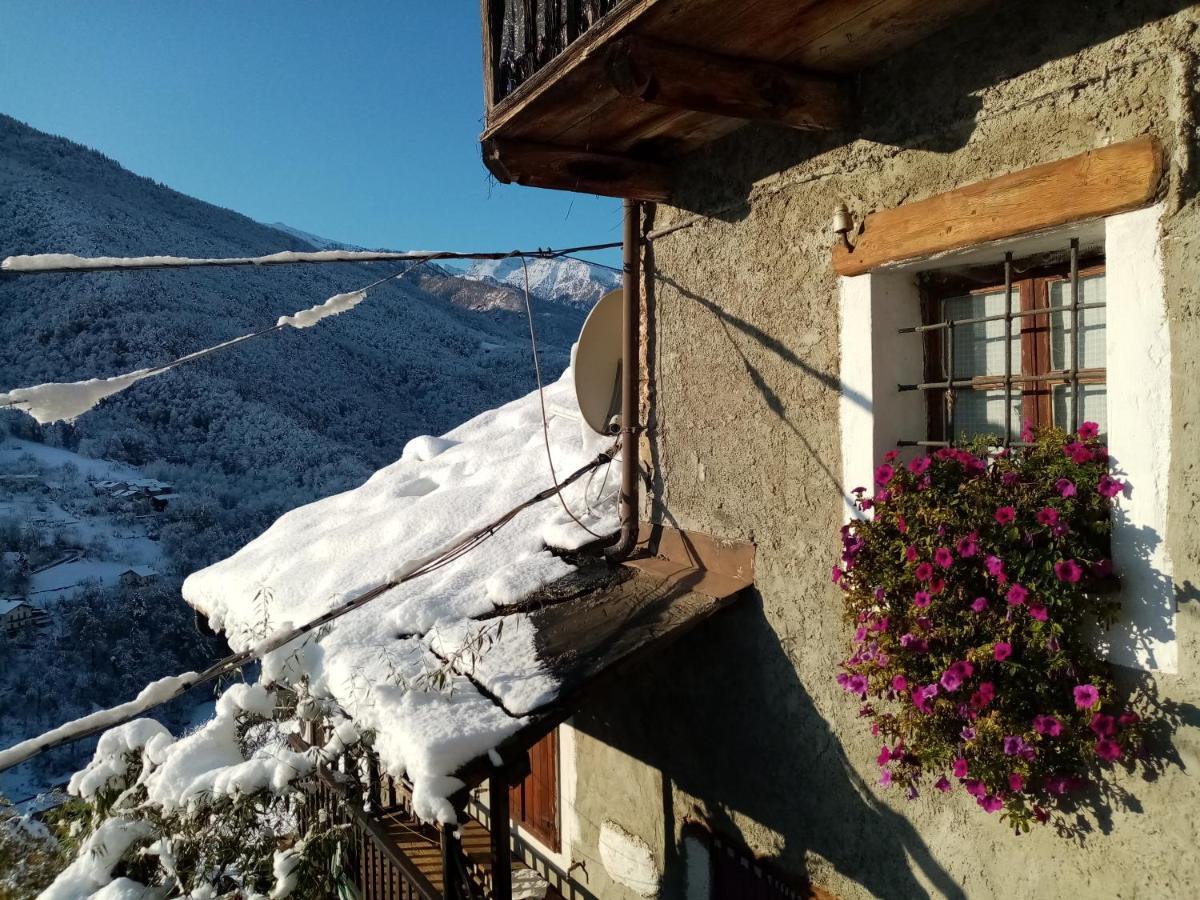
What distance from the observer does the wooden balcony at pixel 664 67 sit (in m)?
2.18

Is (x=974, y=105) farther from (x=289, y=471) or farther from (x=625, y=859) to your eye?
(x=289, y=471)

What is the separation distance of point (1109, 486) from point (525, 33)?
8.13 ft

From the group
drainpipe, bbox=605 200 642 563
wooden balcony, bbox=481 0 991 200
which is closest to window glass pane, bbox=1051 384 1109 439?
wooden balcony, bbox=481 0 991 200

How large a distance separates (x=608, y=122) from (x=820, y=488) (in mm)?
1672

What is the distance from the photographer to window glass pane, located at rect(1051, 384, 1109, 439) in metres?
2.25

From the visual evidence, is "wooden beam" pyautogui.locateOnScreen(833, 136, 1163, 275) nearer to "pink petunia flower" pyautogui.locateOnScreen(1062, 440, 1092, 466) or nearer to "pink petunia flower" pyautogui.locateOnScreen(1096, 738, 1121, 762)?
"pink petunia flower" pyautogui.locateOnScreen(1062, 440, 1092, 466)

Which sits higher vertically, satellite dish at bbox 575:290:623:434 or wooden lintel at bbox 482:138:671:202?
wooden lintel at bbox 482:138:671:202

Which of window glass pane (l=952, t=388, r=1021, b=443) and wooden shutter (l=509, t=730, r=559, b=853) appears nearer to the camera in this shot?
window glass pane (l=952, t=388, r=1021, b=443)

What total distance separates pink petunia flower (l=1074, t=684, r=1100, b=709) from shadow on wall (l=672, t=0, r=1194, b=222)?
60.7 inches

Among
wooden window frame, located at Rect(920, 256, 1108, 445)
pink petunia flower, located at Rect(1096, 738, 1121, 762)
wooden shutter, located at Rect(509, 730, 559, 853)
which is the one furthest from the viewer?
wooden shutter, located at Rect(509, 730, 559, 853)

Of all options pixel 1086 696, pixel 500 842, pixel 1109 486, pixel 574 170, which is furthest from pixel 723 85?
pixel 500 842

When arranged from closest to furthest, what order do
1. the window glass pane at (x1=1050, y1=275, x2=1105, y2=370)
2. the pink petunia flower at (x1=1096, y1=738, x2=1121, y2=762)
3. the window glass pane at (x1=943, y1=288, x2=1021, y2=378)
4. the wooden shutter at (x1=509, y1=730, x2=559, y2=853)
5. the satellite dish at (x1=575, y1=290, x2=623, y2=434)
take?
the pink petunia flower at (x1=1096, y1=738, x2=1121, y2=762)
the window glass pane at (x1=1050, y1=275, x2=1105, y2=370)
the window glass pane at (x1=943, y1=288, x2=1021, y2=378)
the satellite dish at (x1=575, y1=290, x2=623, y2=434)
the wooden shutter at (x1=509, y1=730, x2=559, y2=853)

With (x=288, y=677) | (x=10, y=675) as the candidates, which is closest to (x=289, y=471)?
(x=10, y=675)

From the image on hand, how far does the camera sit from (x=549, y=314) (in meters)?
64.2
